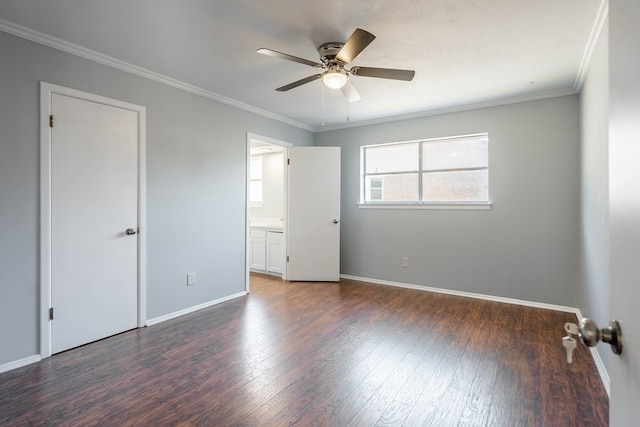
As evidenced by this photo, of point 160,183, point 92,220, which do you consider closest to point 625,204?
point 92,220

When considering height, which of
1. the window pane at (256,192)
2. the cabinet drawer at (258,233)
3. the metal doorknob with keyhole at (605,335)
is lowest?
the cabinet drawer at (258,233)

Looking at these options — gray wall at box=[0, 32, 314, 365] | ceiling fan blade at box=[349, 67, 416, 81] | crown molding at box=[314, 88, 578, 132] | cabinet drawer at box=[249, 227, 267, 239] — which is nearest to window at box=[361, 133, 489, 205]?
crown molding at box=[314, 88, 578, 132]

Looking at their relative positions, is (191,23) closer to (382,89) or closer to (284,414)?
(382,89)

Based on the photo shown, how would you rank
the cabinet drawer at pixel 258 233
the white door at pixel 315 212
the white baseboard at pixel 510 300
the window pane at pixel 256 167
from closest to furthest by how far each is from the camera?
1. the white baseboard at pixel 510 300
2. the white door at pixel 315 212
3. the cabinet drawer at pixel 258 233
4. the window pane at pixel 256 167

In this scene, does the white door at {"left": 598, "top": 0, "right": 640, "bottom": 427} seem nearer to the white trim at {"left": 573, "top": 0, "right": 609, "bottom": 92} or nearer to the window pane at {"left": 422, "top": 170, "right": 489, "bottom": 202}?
the white trim at {"left": 573, "top": 0, "right": 609, "bottom": 92}

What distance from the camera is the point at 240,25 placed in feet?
7.37

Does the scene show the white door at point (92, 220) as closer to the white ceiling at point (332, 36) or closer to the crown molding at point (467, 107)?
the white ceiling at point (332, 36)

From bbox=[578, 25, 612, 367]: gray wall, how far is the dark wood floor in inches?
18.5

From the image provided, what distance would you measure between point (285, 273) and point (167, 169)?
246cm

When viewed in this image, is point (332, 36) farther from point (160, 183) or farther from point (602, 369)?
point (602, 369)

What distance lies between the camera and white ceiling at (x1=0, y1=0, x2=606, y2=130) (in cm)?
204

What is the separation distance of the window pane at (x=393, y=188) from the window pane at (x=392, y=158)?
116 millimetres

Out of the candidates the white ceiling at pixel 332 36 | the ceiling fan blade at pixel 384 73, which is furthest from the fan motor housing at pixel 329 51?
the ceiling fan blade at pixel 384 73

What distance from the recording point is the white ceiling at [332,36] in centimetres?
204
